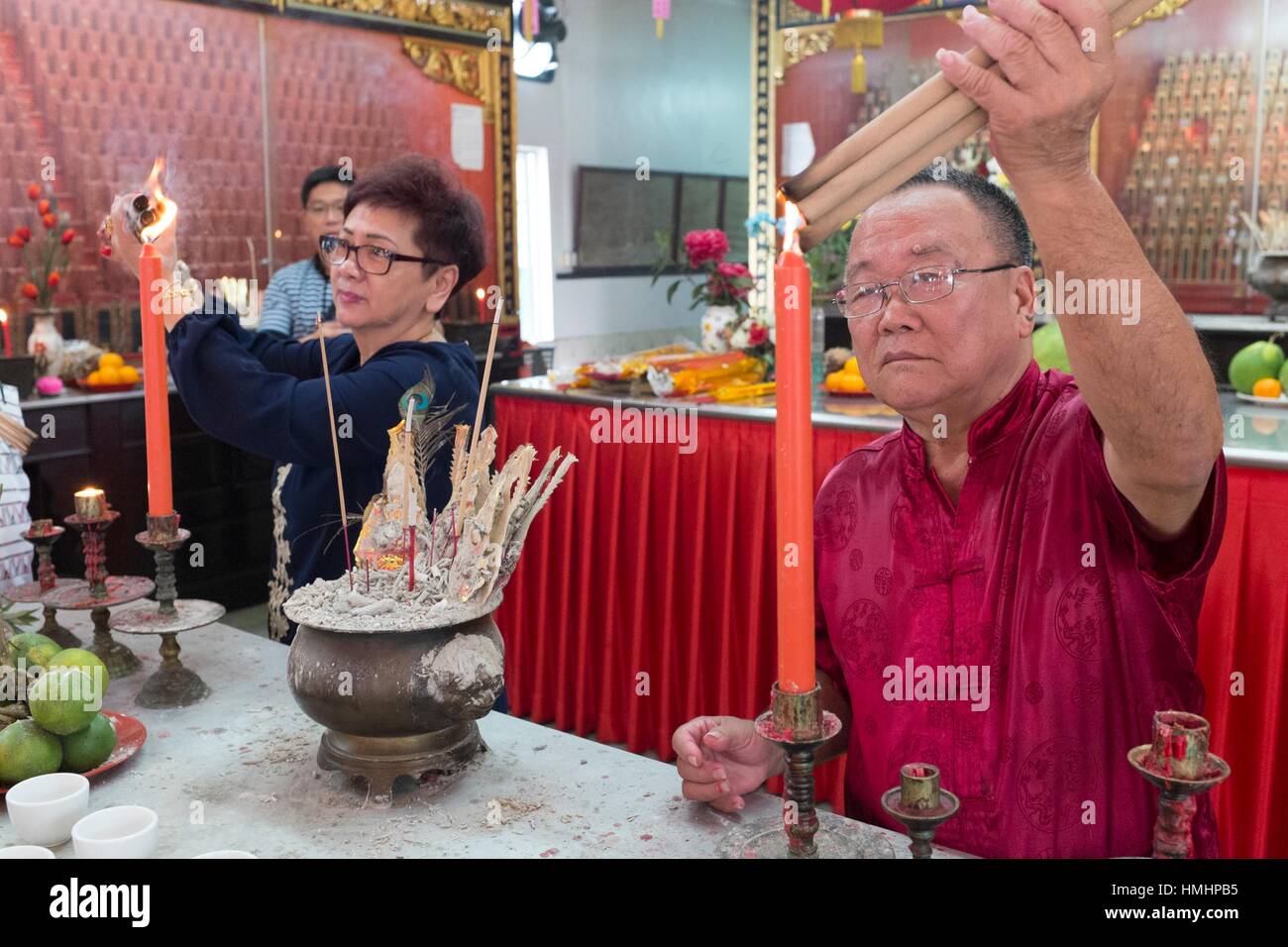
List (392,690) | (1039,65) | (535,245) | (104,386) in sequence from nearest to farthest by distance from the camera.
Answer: (1039,65), (392,690), (104,386), (535,245)

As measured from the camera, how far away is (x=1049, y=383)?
4.27 ft

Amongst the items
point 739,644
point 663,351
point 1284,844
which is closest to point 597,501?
point 739,644

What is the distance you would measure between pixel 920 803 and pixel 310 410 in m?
1.19

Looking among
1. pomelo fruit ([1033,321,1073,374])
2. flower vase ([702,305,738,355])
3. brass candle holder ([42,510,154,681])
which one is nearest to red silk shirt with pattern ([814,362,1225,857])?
brass candle holder ([42,510,154,681])

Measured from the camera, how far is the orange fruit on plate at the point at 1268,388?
3.23m

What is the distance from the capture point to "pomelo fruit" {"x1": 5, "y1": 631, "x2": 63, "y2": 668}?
49.8 inches

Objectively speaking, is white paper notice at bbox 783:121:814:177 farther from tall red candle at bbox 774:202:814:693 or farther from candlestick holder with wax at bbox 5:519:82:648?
tall red candle at bbox 774:202:814:693

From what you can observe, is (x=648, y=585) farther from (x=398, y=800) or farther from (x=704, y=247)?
(x=398, y=800)

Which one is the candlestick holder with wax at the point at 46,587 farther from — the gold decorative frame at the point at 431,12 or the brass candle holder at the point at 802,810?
the gold decorative frame at the point at 431,12

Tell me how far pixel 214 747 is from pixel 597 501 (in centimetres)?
224

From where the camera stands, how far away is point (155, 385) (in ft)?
4.31

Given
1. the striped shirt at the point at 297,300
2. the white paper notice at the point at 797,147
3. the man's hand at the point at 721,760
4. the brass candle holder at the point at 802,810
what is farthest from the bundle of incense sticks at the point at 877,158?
the white paper notice at the point at 797,147

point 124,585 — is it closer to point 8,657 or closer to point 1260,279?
point 8,657

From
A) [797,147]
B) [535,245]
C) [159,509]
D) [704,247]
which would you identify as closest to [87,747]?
[159,509]
